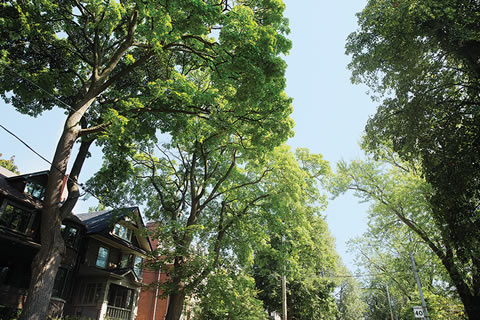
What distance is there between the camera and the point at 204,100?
36.2 ft

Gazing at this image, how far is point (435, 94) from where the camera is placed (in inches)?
370

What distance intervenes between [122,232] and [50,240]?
1439 cm

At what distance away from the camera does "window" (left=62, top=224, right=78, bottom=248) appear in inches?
733

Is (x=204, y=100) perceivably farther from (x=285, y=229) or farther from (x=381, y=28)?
(x=285, y=229)

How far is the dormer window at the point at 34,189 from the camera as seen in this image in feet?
57.7

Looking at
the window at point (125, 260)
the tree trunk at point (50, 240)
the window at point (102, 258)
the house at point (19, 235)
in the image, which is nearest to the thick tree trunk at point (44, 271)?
the tree trunk at point (50, 240)

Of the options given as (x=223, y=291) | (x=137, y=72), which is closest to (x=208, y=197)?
(x=223, y=291)

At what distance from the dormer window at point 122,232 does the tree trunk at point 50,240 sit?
43.0 ft

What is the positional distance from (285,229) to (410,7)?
11.9 metres

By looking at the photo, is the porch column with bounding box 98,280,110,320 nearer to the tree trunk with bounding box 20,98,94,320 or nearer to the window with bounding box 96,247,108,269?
the window with bounding box 96,247,108,269

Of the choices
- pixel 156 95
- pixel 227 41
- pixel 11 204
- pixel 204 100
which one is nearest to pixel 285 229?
pixel 204 100

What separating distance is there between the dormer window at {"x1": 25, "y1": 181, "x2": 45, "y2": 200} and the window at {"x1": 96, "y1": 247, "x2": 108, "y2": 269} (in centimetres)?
583

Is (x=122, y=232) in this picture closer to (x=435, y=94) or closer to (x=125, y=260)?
(x=125, y=260)

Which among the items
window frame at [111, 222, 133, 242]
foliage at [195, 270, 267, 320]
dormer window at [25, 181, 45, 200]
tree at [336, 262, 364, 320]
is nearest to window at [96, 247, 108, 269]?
window frame at [111, 222, 133, 242]
